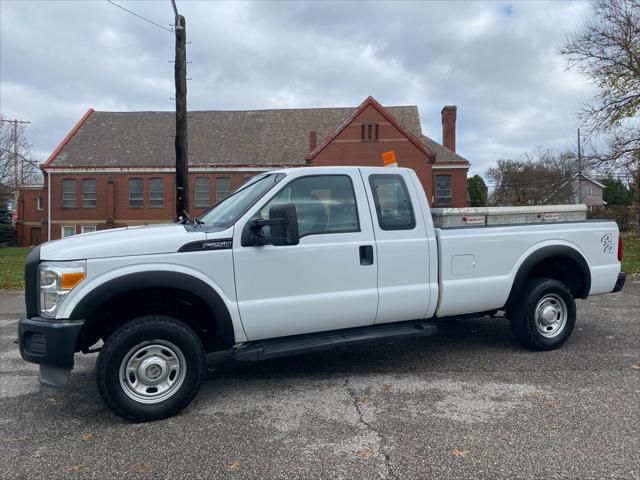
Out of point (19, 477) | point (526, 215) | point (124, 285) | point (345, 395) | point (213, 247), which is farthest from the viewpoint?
point (526, 215)

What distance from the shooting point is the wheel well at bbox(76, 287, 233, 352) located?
4.15 m

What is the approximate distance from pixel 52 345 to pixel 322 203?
2.48 m

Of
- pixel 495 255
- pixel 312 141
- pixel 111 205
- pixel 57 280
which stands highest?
pixel 312 141

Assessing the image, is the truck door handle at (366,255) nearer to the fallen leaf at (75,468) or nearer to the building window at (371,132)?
the fallen leaf at (75,468)

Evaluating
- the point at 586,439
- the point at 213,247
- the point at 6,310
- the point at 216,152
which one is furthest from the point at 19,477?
the point at 216,152

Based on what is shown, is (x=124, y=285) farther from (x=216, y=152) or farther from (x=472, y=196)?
(x=472, y=196)

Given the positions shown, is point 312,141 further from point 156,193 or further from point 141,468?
point 141,468

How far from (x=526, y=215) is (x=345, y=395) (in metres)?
2.94

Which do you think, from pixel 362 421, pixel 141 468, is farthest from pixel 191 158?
pixel 141 468

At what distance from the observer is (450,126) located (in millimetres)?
40000

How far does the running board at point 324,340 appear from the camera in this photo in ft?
13.9

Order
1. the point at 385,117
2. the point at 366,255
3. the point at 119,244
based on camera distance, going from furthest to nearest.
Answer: the point at 385,117 < the point at 366,255 < the point at 119,244

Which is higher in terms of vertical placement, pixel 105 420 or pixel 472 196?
pixel 472 196

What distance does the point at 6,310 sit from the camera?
29.9ft
